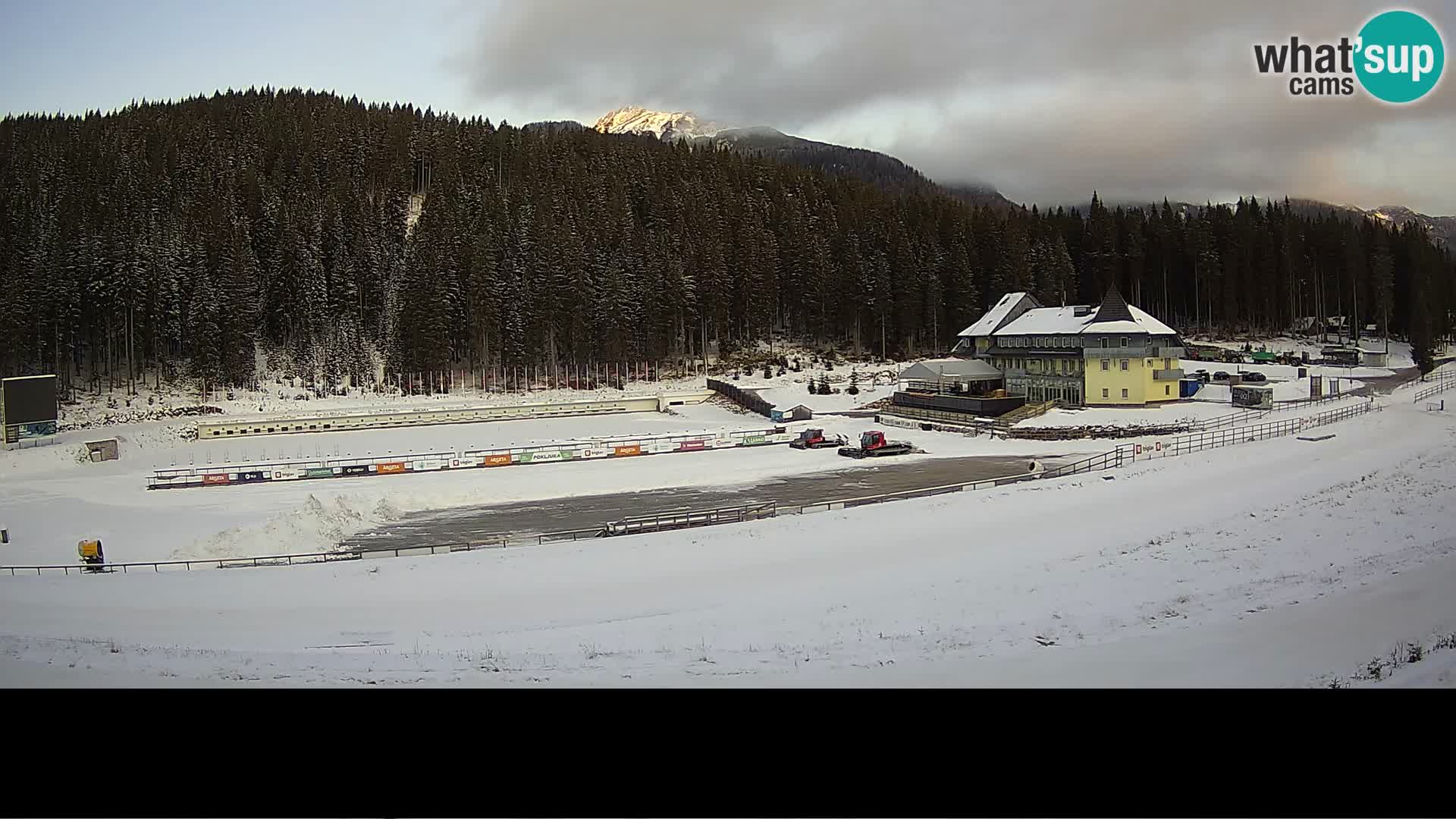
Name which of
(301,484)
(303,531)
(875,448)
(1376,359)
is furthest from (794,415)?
(1376,359)

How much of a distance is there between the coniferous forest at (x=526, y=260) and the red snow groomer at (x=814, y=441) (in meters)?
30.7

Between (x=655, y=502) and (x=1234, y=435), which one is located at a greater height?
(x=1234, y=435)

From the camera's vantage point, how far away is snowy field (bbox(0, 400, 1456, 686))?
1097 centimetres

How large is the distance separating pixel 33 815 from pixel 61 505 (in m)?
31.4

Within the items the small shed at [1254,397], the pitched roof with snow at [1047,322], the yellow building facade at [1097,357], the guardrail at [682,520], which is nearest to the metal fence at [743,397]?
the yellow building facade at [1097,357]

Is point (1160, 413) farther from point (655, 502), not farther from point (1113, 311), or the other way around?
point (655, 502)

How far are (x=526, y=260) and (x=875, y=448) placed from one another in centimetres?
4491

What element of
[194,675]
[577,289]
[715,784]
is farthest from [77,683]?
[577,289]

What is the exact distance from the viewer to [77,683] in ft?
32.4

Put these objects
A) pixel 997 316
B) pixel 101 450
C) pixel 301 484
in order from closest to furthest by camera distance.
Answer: pixel 301 484 → pixel 101 450 → pixel 997 316

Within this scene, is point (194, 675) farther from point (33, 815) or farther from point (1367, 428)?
point (1367, 428)

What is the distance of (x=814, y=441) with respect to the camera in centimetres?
4306

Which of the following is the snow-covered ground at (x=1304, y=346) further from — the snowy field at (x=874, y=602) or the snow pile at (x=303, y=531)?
the snow pile at (x=303, y=531)

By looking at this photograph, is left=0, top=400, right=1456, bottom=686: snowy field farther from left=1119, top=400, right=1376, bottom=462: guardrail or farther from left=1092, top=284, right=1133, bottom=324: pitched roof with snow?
left=1092, top=284, right=1133, bottom=324: pitched roof with snow
